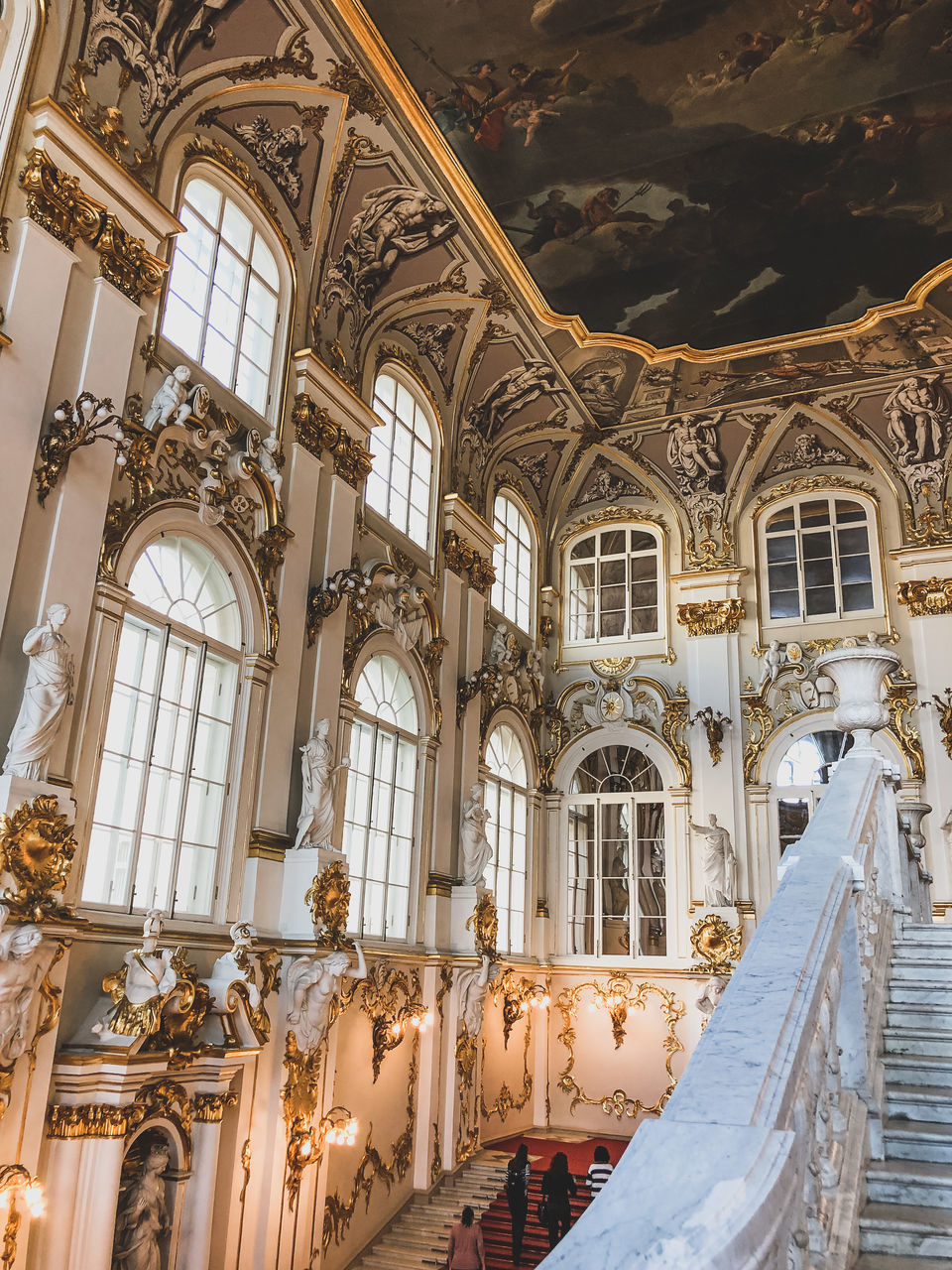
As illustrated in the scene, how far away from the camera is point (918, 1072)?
438 centimetres

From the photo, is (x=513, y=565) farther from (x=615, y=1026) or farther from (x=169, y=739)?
(x=169, y=739)

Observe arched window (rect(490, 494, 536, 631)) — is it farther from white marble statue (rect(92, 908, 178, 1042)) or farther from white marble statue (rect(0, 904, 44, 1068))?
white marble statue (rect(0, 904, 44, 1068))

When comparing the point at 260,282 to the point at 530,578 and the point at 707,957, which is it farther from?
the point at 707,957

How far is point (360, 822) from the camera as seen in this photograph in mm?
10922

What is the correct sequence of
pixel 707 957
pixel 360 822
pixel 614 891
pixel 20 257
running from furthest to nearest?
pixel 614 891
pixel 707 957
pixel 360 822
pixel 20 257

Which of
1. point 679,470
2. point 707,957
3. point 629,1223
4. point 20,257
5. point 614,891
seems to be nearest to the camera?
point 629,1223

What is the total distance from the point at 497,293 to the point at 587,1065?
33.6 ft

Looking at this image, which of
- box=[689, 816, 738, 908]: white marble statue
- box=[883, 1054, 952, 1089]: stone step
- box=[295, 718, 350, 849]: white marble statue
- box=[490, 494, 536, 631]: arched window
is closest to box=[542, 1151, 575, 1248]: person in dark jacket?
box=[295, 718, 350, 849]: white marble statue

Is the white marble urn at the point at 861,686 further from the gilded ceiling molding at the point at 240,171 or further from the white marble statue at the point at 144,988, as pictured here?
the gilded ceiling molding at the point at 240,171

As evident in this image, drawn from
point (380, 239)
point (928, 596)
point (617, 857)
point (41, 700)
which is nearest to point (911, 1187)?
point (41, 700)

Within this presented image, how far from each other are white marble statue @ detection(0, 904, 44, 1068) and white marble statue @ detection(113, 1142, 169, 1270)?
1514mm

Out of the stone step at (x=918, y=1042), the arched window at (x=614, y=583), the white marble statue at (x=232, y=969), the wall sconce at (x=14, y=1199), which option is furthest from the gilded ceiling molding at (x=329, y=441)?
the stone step at (x=918, y=1042)

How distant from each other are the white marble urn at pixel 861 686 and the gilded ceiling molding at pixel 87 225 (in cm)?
574

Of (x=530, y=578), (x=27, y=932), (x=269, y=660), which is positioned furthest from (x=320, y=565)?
Answer: (x=530, y=578)
